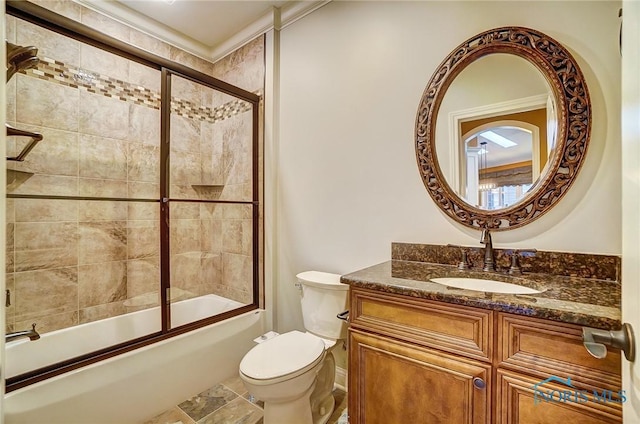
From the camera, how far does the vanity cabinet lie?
0.85m

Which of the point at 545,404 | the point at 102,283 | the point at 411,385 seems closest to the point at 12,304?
the point at 102,283

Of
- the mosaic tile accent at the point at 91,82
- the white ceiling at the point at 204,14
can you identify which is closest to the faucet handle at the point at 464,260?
the white ceiling at the point at 204,14

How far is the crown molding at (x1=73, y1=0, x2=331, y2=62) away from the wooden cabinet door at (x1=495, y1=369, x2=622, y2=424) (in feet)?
8.00

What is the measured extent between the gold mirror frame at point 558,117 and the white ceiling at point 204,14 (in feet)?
4.99

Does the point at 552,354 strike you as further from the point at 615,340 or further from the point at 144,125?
the point at 144,125

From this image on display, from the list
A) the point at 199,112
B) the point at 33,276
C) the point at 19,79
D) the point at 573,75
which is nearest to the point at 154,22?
the point at 199,112

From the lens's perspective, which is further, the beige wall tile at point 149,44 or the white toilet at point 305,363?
the beige wall tile at point 149,44

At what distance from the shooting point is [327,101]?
6.80ft

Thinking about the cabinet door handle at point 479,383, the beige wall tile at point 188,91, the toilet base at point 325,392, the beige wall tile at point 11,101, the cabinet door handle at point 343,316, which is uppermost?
the beige wall tile at point 188,91

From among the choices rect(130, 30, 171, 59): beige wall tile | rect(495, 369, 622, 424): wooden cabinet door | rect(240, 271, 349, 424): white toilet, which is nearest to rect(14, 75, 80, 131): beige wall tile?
rect(130, 30, 171, 59): beige wall tile

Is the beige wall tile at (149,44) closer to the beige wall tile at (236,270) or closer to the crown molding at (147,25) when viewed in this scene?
the crown molding at (147,25)

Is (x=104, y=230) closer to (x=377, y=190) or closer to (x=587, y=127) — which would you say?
(x=377, y=190)

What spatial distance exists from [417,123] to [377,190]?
1.50 ft

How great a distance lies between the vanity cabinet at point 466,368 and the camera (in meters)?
0.85
